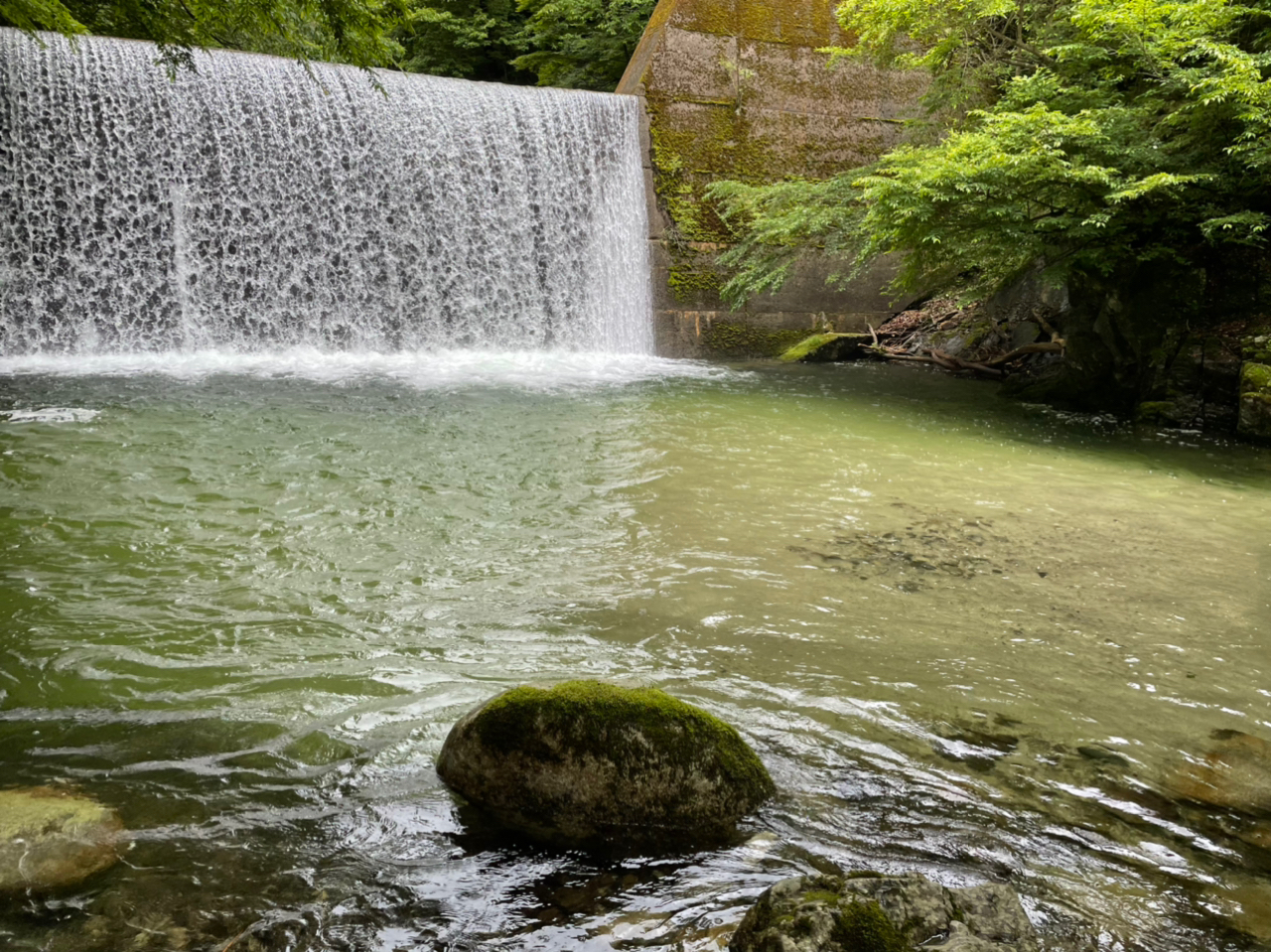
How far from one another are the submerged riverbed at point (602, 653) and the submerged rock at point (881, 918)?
0.26m

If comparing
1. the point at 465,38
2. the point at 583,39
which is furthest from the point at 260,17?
the point at 465,38

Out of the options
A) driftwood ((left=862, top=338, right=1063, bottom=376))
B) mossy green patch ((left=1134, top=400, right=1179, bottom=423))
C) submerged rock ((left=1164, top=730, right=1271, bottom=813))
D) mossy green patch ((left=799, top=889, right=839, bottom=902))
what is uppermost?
driftwood ((left=862, top=338, right=1063, bottom=376))

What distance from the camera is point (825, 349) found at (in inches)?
581

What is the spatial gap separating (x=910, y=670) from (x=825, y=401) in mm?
7278

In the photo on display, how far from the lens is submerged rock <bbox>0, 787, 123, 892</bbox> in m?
2.38

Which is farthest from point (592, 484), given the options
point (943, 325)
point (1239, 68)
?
point (943, 325)

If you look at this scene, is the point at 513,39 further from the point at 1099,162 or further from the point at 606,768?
the point at 606,768

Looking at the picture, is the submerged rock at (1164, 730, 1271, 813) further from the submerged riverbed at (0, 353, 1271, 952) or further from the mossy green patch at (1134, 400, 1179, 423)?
the mossy green patch at (1134, 400, 1179, 423)

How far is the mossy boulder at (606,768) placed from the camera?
107 inches

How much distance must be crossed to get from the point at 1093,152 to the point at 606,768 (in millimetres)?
8449

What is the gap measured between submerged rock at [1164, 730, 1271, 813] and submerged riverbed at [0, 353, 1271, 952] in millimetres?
63

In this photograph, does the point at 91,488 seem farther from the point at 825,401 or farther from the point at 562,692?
the point at 825,401

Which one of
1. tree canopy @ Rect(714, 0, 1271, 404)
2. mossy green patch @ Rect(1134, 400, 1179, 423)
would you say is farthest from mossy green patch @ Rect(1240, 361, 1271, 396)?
tree canopy @ Rect(714, 0, 1271, 404)

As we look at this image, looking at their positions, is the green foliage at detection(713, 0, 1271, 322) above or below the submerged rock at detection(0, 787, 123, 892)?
above
